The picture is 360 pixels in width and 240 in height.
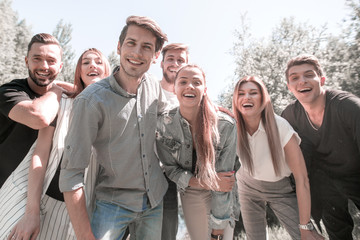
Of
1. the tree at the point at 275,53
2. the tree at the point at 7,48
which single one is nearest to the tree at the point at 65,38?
the tree at the point at 7,48

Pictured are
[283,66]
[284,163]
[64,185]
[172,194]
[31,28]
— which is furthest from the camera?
[31,28]

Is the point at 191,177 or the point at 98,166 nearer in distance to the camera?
the point at 98,166

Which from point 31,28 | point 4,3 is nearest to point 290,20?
point 4,3

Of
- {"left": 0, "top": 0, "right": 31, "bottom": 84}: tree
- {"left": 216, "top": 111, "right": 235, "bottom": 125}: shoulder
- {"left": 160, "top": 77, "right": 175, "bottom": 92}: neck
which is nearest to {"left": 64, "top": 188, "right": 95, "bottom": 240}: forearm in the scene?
{"left": 216, "top": 111, "right": 235, "bottom": 125}: shoulder

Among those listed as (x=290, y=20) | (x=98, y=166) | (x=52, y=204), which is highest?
(x=290, y=20)

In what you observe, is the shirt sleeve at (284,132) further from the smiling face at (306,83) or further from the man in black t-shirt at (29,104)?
the man in black t-shirt at (29,104)

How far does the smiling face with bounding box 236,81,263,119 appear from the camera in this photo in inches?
111

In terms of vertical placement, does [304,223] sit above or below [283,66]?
below

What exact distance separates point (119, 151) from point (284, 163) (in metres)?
1.92

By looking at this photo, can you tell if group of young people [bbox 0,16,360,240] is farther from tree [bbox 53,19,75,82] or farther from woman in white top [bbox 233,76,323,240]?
tree [bbox 53,19,75,82]

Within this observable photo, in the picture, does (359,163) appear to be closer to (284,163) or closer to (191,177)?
(284,163)

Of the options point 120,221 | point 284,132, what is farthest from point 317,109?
point 120,221

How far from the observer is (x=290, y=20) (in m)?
14.6

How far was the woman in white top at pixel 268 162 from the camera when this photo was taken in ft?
8.94
